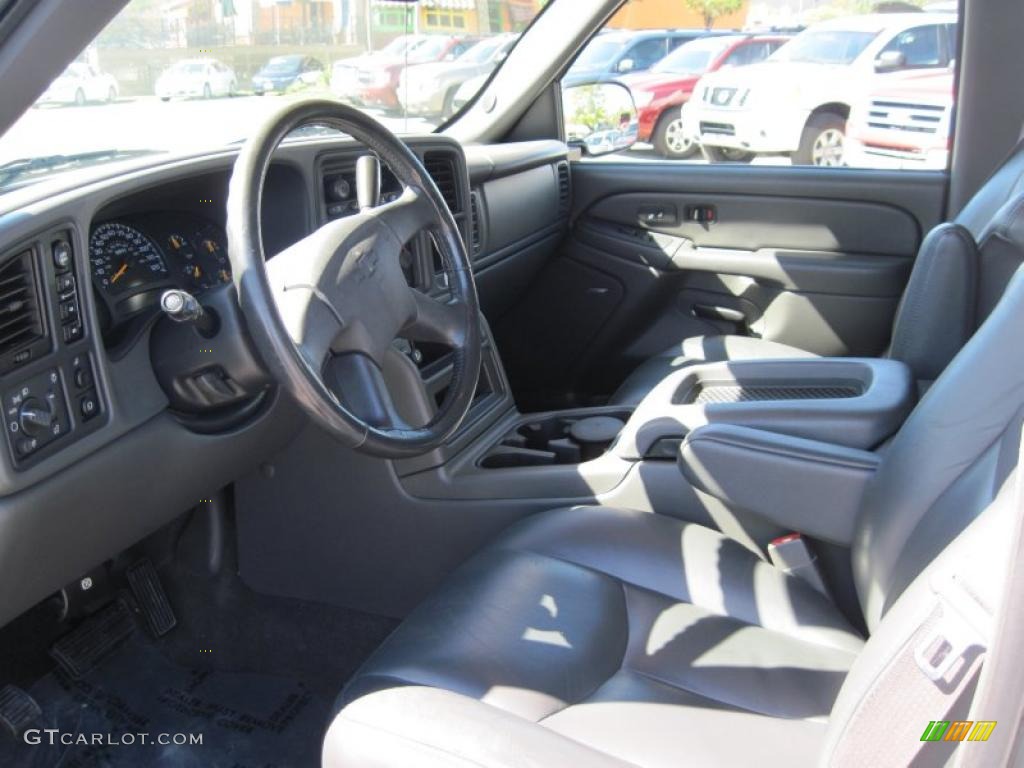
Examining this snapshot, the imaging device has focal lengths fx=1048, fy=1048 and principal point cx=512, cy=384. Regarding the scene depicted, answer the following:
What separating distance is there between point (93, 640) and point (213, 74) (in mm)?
1167

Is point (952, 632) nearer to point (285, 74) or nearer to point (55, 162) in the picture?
point (55, 162)

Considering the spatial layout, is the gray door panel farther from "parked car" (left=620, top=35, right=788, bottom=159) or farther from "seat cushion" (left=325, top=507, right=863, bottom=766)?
"seat cushion" (left=325, top=507, right=863, bottom=766)

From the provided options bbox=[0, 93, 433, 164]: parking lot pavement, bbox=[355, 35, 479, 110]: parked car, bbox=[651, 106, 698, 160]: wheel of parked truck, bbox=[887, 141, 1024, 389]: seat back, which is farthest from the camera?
bbox=[651, 106, 698, 160]: wheel of parked truck

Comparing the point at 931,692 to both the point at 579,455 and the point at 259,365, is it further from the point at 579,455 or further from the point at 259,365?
the point at 579,455

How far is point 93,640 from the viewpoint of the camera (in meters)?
2.15

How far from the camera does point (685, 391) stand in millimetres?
2006

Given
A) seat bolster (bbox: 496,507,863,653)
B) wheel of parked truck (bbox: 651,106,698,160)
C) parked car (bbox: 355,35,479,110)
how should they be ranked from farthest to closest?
wheel of parked truck (bbox: 651,106,698,160), parked car (bbox: 355,35,479,110), seat bolster (bbox: 496,507,863,653)

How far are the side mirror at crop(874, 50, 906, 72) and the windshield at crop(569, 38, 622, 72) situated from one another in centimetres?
75

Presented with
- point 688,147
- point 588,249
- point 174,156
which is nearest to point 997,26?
point 688,147

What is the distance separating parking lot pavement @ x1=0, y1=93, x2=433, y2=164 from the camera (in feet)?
4.66

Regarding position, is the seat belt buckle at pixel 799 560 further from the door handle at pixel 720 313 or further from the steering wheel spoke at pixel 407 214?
the door handle at pixel 720 313

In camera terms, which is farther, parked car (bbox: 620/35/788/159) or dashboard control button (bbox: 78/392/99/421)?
parked car (bbox: 620/35/788/159)

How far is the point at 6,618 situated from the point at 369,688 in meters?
0.61

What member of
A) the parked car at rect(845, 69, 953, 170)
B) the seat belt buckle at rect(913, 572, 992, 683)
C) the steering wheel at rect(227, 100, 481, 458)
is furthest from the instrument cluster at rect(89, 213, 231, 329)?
the parked car at rect(845, 69, 953, 170)
